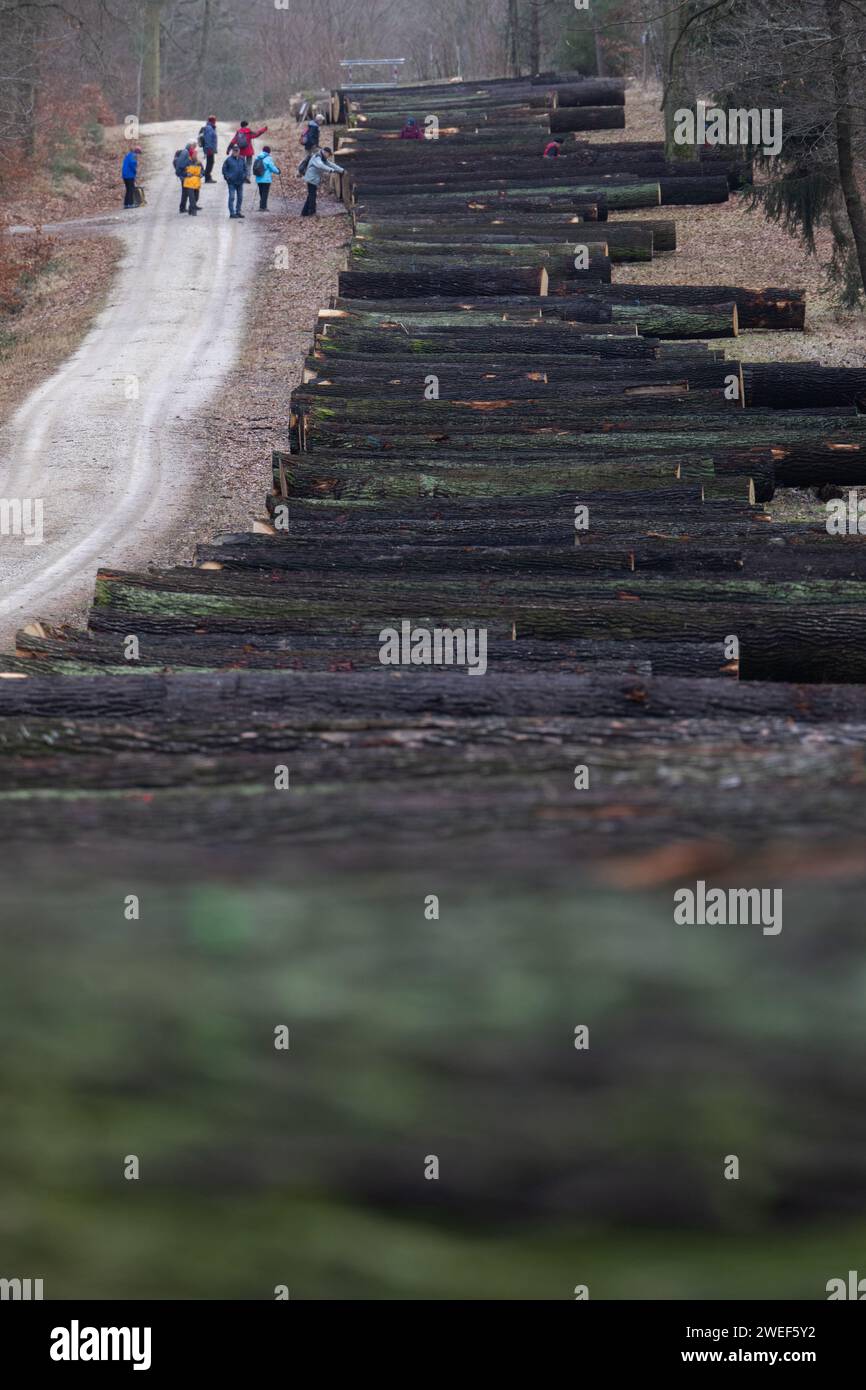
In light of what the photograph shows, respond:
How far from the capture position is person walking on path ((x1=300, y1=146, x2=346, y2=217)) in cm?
3397

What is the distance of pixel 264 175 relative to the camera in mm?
34781

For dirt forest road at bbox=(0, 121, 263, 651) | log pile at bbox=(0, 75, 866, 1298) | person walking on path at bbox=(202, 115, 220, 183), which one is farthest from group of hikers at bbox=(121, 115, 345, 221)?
log pile at bbox=(0, 75, 866, 1298)

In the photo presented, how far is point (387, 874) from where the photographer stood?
4168mm

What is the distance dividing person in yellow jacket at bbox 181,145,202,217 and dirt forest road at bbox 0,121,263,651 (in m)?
0.32

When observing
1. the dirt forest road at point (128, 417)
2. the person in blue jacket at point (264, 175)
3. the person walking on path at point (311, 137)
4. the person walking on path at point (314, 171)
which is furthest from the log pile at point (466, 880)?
the person walking on path at point (311, 137)

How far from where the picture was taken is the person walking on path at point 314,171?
33969 millimetres

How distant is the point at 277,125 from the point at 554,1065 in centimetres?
4566

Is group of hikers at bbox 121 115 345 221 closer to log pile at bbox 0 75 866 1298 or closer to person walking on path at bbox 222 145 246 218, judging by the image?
person walking on path at bbox 222 145 246 218

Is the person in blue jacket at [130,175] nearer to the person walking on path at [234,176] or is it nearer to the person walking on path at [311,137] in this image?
the person walking on path at [234,176]

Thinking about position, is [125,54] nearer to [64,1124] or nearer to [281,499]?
[281,499]

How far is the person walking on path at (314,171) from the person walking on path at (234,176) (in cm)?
154

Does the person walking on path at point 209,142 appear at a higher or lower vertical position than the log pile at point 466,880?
higher
